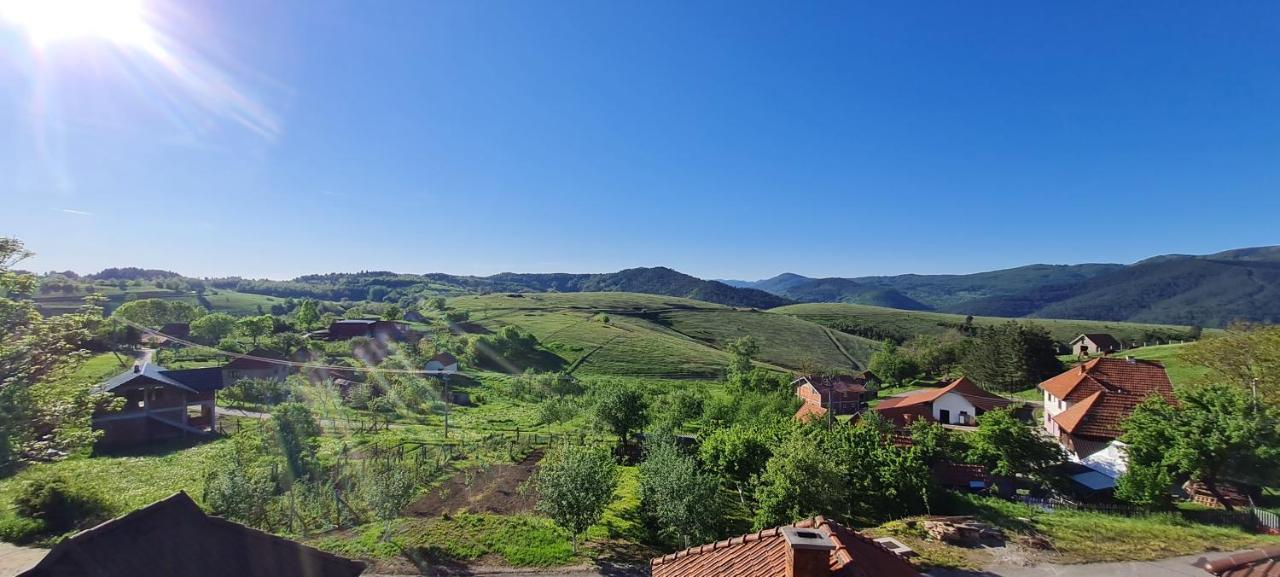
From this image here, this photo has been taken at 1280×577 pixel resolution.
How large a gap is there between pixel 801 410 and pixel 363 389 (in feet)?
136

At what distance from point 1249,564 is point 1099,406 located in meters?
35.5

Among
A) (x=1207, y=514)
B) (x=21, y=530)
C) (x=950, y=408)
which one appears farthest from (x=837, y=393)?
(x=21, y=530)

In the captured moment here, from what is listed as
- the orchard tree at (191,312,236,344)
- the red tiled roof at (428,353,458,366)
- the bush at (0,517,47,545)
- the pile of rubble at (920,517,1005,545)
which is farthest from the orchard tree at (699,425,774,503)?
the orchard tree at (191,312,236,344)

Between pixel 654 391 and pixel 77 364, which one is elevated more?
pixel 77 364

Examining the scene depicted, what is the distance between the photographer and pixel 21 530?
18016 mm

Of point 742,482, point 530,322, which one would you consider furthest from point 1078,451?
point 530,322

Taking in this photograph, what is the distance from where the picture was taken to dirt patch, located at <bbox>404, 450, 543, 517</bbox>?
21.9m

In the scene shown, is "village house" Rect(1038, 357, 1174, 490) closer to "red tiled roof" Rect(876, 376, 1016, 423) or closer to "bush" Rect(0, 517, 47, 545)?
"red tiled roof" Rect(876, 376, 1016, 423)

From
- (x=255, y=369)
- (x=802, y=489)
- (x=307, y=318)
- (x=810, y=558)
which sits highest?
(x=307, y=318)

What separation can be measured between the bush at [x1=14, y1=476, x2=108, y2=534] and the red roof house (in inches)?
1974

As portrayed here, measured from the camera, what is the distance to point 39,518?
738 inches

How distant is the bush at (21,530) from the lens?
58.4 feet

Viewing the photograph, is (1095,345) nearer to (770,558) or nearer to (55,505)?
(770,558)

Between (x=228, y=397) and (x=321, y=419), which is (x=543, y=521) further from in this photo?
(x=228, y=397)
